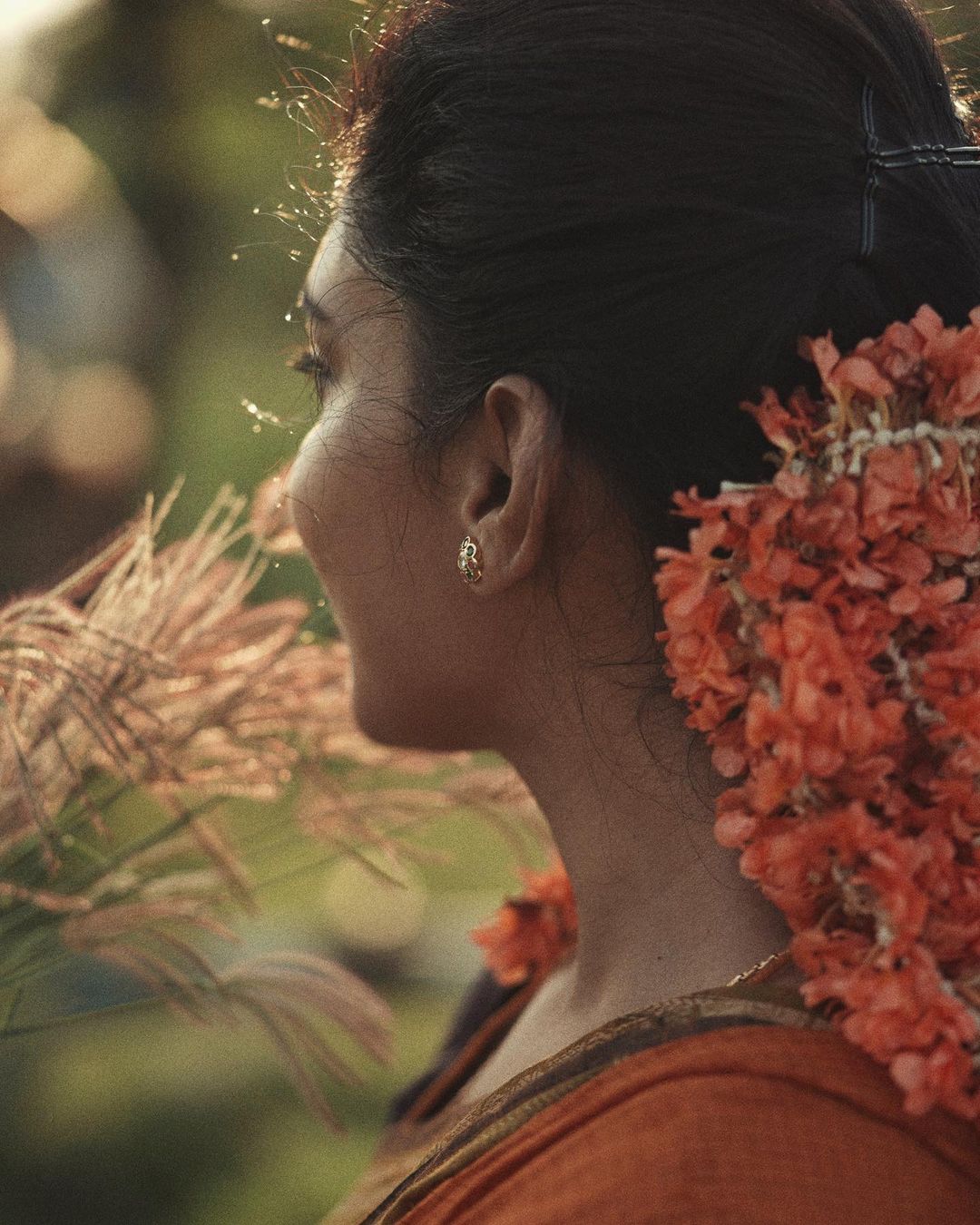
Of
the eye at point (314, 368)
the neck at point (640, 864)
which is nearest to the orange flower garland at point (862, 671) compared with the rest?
the neck at point (640, 864)

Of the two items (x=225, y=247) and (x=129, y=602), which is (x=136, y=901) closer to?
(x=129, y=602)

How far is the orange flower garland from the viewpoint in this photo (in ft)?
2.84

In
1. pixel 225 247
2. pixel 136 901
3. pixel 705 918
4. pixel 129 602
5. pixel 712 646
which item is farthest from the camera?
pixel 225 247

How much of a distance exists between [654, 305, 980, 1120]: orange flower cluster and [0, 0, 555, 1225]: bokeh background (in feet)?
1.87

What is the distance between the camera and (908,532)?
93 centimetres

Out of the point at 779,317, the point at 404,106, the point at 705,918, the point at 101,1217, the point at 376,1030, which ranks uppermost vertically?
the point at 404,106

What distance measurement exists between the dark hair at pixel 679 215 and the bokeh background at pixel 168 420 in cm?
30

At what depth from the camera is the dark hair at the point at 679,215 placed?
3.20ft

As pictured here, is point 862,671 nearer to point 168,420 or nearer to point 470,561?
point 470,561

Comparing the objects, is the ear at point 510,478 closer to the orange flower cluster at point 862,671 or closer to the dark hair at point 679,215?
the dark hair at point 679,215

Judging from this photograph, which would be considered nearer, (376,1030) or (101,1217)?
(376,1030)

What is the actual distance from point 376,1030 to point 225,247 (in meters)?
3.55

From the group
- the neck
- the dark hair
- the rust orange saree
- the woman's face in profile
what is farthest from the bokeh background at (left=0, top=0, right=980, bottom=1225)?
the rust orange saree

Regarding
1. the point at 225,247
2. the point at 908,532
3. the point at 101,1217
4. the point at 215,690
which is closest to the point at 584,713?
the point at 908,532
